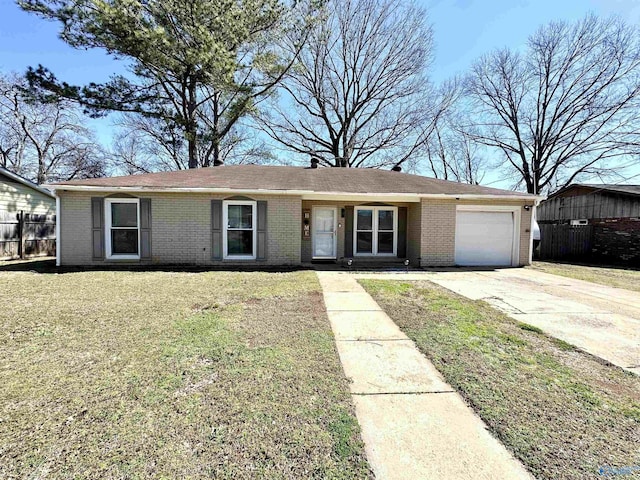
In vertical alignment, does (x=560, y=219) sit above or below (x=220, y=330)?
above

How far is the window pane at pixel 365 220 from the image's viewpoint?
38.9 feet

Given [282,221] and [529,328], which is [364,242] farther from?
[529,328]

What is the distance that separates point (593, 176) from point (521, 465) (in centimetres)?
2868

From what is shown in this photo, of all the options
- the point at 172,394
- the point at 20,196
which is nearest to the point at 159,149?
the point at 20,196

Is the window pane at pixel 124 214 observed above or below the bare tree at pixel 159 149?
below

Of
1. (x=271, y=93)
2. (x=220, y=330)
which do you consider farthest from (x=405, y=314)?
(x=271, y=93)

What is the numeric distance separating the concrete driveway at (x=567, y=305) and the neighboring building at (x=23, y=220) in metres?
14.4

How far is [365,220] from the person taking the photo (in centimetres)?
1191

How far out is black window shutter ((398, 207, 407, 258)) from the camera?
12.0 metres

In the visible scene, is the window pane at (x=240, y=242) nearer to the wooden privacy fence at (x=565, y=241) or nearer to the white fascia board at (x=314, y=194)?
the white fascia board at (x=314, y=194)

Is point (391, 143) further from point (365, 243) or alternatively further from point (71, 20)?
point (71, 20)

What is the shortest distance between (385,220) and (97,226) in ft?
31.1

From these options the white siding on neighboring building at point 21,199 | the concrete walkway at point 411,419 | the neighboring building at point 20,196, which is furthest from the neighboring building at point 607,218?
the white siding on neighboring building at point 21,199

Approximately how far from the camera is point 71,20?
1310 centimetres
